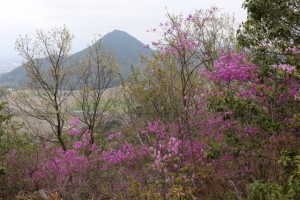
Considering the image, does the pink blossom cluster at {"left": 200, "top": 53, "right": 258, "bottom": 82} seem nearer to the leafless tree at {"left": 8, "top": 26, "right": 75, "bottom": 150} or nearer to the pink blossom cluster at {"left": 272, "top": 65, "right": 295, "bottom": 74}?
the pink blossom cluster at {"left": 272, "top": 65, "right": 295, "bottom": 74}

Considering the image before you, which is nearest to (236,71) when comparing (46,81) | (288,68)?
(288,68)

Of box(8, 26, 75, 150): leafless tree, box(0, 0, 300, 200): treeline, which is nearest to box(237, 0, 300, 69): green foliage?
box(0, 0, 300, 200): treeline

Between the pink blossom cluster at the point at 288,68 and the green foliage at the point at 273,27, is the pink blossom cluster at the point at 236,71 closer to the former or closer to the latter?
the green foliage at the point at 273,27

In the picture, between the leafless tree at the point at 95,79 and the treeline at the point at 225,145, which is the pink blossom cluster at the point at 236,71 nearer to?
the treeline at the point at 225,145

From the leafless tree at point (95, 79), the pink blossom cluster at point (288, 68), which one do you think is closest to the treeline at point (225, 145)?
the pink blossom cluster at point (288, 68)

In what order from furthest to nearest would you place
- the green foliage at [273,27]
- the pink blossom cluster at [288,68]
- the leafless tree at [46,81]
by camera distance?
the leafless tree at [46,81] → the green foliage at [273,27] → the pink blossom cluster at [288,68]

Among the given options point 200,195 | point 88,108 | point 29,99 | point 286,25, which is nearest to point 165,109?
point 200,195

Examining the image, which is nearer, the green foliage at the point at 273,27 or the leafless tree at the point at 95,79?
the green foliage at the point at 273,27

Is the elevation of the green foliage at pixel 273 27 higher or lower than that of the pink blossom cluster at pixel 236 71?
higher

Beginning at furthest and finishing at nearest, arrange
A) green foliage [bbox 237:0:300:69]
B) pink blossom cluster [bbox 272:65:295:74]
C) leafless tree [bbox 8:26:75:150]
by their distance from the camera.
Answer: leafless tree [bbox 8:26:75:150], green foliage [bbox 237:0:300:69], pink blossom cluster [bbox 272:65:295:74]

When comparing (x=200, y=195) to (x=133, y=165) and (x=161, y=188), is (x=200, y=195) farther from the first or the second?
(x=133, y=165)

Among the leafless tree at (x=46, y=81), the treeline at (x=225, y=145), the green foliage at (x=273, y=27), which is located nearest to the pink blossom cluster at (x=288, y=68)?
the treeline at (x=225, y=145)

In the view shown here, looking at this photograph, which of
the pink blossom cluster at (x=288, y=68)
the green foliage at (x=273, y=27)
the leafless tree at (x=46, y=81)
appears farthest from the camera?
the leafless tree at (x=46, y=81)

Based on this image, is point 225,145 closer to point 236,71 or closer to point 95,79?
point 236,71
